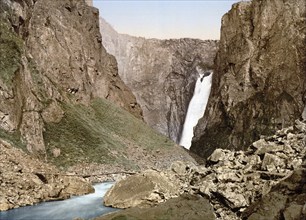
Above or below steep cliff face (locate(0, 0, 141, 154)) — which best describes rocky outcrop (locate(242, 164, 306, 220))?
below

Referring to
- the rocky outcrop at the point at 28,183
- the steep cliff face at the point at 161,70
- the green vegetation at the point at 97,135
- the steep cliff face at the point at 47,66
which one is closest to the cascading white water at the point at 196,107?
the steep cliff face at the point at 161,70

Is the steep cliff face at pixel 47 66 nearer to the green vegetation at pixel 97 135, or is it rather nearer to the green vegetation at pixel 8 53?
the green vegetation at pixel 8 53

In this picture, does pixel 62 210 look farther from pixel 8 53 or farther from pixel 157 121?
pixel 157 121

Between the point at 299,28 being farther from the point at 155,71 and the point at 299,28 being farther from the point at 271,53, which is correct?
the point at 155,71

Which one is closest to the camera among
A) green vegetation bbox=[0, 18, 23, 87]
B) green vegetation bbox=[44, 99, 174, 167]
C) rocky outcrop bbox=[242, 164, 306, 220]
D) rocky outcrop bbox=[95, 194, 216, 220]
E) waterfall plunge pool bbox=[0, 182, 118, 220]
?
rocky outcrop bbox=[242, 164, 306, 220]

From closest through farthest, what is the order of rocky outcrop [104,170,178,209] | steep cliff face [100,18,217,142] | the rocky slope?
rocky outcrop [104,170,178,209] → the rocky slope → steep cliff face [100,18,217,142]

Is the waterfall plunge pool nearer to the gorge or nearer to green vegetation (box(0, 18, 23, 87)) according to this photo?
the gorge

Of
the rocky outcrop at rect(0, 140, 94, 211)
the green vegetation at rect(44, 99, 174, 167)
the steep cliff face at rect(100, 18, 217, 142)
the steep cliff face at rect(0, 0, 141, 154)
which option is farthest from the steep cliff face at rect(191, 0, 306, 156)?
the rocky outcrop at rect(0, 140, 94, 211)
